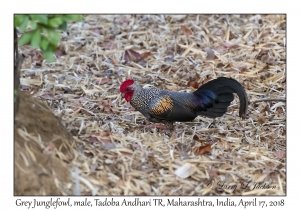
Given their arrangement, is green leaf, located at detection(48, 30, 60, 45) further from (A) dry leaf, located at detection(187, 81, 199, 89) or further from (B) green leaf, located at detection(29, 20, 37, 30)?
(A) dry leaf, located at detection(187, 81, 199, 89)

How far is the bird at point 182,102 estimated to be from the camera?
6.04m

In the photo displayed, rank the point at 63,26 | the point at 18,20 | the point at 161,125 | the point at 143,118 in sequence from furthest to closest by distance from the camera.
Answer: the point at 143,118 < the point at 161,125 < the point at 63,26 < the point at 18,20

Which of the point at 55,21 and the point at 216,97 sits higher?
the point at 55,21

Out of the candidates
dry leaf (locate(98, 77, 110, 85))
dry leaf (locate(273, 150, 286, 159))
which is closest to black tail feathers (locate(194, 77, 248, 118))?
dry leaf (locate(273, 150, 286, 159))

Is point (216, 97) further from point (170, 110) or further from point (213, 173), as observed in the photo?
point (213, 173)

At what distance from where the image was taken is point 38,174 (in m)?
4.40

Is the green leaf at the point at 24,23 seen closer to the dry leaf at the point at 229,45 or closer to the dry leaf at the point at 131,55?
the dry leaf at the point at 131,55

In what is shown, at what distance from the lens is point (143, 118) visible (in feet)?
21.0

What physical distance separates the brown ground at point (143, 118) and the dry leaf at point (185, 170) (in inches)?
0.4

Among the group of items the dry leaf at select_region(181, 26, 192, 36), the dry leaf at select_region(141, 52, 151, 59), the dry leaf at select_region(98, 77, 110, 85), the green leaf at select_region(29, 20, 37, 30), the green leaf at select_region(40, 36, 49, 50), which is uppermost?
the dry leaf at select_region(181, 26, 192, 36)

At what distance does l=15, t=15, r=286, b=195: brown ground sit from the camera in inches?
187

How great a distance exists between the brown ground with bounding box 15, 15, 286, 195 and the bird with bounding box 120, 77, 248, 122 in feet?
0.57

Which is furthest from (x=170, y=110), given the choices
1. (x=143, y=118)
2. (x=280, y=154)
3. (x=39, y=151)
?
(x=39, y=151)

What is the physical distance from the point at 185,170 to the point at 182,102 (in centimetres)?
130
